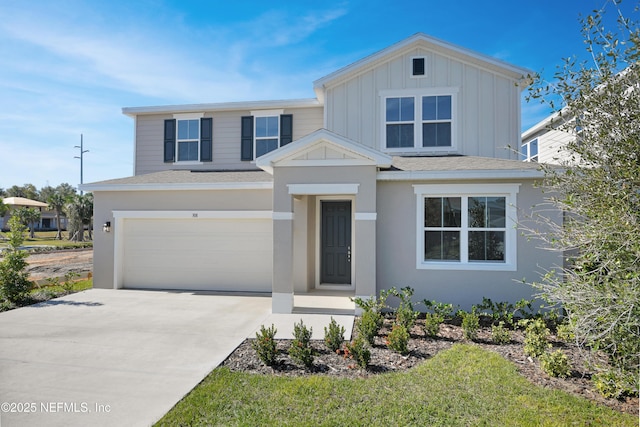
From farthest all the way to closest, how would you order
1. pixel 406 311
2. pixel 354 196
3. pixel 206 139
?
pixel 206 139 < pixel 354 196 < pixel 406 311

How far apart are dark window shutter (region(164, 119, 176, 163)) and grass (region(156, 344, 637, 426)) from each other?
375 inches


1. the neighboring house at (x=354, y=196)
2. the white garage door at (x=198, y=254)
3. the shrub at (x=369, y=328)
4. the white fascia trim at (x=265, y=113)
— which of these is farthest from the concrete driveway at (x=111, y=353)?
the white fascia trim at (x=265, y=113)

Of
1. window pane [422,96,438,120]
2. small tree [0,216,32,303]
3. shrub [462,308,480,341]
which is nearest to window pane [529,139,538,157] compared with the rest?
window pane [422,96,438,120]

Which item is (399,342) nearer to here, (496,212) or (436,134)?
(496,212)

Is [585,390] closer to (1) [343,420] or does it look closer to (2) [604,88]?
(1) [343,420]

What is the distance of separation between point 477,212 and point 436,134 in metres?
3.38

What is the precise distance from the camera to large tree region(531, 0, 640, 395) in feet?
12.2

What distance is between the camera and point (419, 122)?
10.5 metres

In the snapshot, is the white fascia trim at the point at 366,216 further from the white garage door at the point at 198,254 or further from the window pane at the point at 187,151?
the window pane at the point at 187,151

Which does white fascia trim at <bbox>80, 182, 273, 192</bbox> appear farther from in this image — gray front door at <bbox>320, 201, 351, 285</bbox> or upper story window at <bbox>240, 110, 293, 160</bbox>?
upper story window at <bbox>240, 110, 293, 160</bbox>

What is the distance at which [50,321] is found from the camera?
7172 millimetres

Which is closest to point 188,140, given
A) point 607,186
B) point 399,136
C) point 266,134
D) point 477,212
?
point 266,134

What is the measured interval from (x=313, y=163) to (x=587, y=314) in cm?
553

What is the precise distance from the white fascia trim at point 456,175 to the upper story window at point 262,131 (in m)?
5.06
